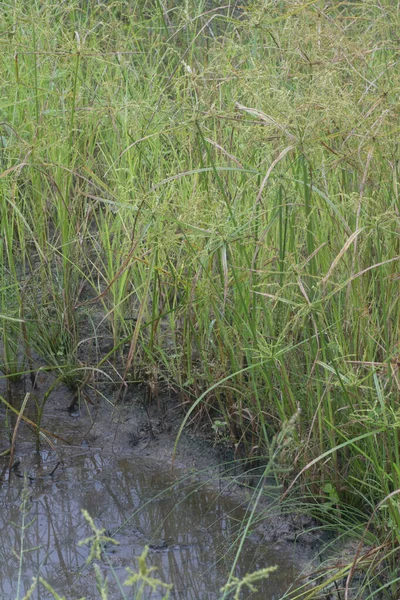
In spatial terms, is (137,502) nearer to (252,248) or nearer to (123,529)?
(123,529)

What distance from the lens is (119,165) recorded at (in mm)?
2898

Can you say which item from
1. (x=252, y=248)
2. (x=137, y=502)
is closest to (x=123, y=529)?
(x=137, y=502)

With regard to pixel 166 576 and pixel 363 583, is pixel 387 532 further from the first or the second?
pixel 166 576

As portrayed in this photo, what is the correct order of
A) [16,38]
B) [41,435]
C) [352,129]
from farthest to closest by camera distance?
[16,38] → [41,435] → [352,129]

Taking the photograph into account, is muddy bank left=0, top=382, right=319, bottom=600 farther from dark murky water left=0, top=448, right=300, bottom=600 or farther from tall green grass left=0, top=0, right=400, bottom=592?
tall green grass left=0, top=0, right=400, bottom=592

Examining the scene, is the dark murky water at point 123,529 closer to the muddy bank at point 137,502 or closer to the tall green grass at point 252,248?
the muddy bank at point 137,502

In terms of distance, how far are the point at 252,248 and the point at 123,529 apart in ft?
2.91

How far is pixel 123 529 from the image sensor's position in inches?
84.7

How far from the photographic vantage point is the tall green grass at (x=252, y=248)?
6.34 feet

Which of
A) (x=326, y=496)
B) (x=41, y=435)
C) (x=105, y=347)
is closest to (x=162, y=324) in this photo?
(x=105, y=347)

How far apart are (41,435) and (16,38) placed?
150cm

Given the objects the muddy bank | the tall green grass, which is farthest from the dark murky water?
the tall green grass

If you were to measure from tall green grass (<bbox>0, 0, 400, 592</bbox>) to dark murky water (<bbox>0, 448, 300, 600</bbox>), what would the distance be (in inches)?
9.1

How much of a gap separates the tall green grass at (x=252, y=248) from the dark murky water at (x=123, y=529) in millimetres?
231
